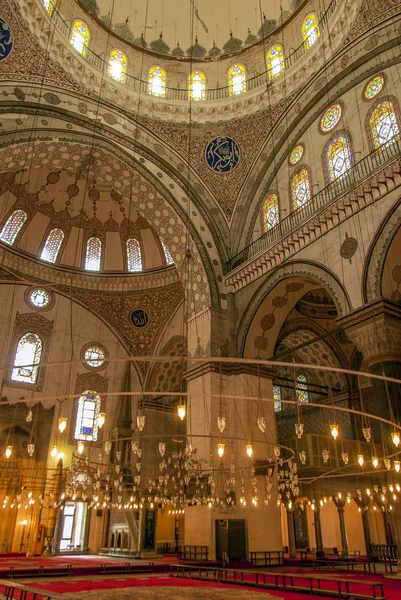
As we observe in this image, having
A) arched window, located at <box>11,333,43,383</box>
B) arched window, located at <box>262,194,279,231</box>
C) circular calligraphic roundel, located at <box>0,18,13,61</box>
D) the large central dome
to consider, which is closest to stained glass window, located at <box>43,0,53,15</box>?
circular calligraphic roundel, located at <box>0,18,13,61</box>

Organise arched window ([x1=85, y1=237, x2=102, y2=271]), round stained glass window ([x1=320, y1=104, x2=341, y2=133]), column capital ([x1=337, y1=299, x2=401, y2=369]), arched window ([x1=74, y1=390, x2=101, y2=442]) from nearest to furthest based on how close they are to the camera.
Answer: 1. column capital ([x1=337, y1=299, x2=401, y2=369])
2. round stained glass window ([x1=320, y1=104, x2=341, y2=133])
3. arched window ([x1=74, y1=390, x2=101, y2=442])
4. arched window ([x1=85, y1=237, x2=102, y2=271])

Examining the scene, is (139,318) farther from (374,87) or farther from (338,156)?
(374,87)

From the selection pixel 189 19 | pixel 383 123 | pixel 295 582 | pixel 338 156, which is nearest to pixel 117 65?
pixel 189 19

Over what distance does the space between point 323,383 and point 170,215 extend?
25.7 ft

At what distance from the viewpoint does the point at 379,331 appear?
862 centimetres

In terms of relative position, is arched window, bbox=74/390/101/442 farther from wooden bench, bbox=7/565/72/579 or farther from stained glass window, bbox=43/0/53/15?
stained glass window, bbox=43/0/53/15

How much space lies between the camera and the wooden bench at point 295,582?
640cm

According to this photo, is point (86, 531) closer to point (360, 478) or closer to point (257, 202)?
point (360, 478)

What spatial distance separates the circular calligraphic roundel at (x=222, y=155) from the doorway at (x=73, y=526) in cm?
1170

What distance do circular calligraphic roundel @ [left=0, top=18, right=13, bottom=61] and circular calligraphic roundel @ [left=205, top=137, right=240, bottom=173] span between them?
18.0 feet

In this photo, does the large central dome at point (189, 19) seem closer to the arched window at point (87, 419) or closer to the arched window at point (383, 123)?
the arched window at point (383, 123)

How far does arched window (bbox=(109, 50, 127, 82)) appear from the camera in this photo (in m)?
13.3

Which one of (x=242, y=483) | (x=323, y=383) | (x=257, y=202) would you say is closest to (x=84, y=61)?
(x=257, y=202)

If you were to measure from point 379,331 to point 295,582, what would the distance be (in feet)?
15.5
